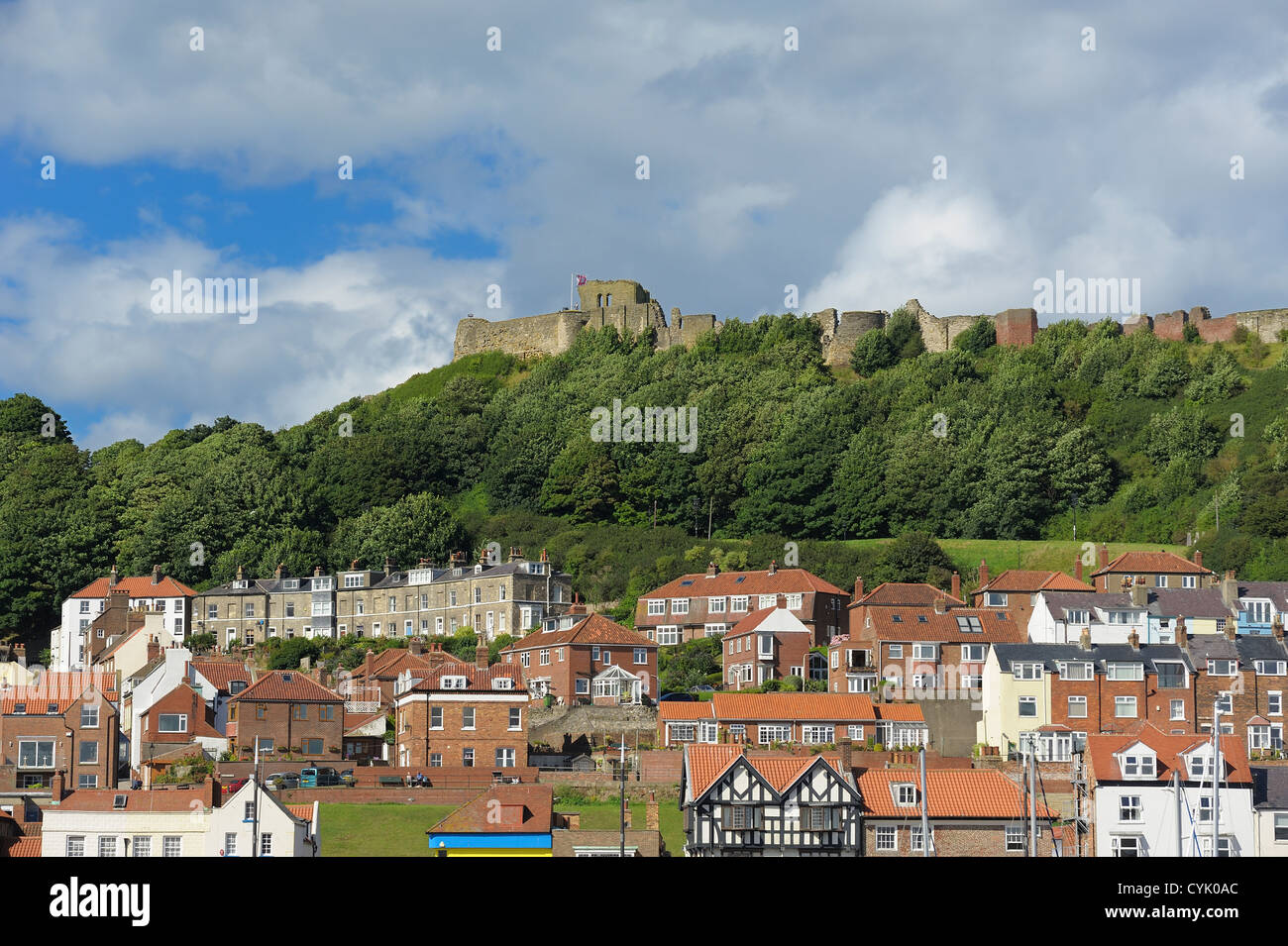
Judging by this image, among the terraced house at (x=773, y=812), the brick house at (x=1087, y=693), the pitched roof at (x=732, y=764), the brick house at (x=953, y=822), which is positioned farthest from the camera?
the brick house at (x=1087, y=693)

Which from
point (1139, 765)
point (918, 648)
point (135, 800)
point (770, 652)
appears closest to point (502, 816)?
point (135, 800)

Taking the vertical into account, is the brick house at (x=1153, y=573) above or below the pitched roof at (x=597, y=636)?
above

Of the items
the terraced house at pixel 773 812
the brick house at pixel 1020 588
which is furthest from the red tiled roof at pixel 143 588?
the terraced house at pixel 773 812

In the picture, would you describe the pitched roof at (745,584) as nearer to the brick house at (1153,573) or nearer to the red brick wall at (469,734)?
the brick house at (1153,573)

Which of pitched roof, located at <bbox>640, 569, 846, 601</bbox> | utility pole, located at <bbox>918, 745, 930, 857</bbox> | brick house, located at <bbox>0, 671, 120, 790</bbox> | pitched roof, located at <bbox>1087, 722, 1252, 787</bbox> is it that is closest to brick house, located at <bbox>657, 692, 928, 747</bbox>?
pitched roof, located at <bbox>1087, 722, 1252, 787</bbox>

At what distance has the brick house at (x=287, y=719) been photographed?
55875mm

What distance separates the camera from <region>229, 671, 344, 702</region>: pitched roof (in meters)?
56.3

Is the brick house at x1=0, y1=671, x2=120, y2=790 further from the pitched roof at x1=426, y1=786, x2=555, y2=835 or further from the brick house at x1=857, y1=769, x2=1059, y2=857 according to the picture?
the brick house at x1=857, y1=769, x2=1059, y2=857

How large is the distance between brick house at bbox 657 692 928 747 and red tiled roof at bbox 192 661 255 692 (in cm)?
1726

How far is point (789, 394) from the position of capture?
102938 mm

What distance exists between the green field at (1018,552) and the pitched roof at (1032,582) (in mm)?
8974

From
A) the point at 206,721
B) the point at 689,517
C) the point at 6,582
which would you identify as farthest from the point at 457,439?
the point at 206,721
